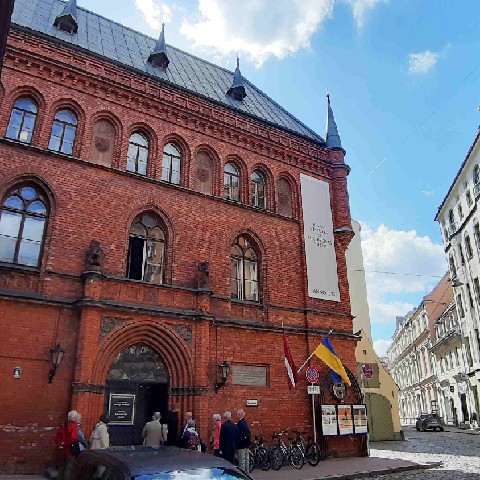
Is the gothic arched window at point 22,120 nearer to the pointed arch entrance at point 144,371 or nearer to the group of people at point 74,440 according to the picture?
the pointed arch entrance at point 144,371

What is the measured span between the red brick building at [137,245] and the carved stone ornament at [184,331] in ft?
0.23

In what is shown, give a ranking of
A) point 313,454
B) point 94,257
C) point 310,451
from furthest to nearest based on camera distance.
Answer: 1. point 310,451
2. point 313,454
3. point 94,257

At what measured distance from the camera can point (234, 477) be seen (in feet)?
14.6

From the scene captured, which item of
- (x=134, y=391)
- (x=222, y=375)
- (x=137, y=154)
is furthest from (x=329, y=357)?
(x=137, y=154)

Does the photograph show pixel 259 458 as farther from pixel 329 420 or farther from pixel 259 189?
pixel 259 189

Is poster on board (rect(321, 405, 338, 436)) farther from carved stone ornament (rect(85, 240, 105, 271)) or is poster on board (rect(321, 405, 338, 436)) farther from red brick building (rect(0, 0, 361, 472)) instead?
carved stone ornament (rect(85, 240, 105, 271))

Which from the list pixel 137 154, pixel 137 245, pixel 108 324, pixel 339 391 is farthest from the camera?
pixel 339 391

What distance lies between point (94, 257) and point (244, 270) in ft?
18.8

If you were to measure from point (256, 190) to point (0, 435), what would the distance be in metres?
11.9

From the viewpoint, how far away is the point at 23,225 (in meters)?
12.8

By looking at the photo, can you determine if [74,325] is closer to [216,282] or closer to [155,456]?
[216,282]

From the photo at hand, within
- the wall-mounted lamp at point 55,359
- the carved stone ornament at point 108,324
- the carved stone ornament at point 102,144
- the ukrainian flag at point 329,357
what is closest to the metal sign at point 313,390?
the ukrainian flag at point 329,357

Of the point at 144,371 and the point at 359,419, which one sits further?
the point at 359,419

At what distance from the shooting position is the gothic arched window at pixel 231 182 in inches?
682
